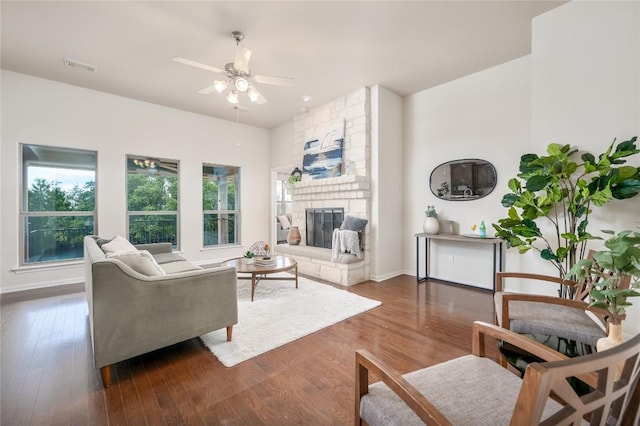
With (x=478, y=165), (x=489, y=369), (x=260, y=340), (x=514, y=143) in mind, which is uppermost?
(x=514, y=143)

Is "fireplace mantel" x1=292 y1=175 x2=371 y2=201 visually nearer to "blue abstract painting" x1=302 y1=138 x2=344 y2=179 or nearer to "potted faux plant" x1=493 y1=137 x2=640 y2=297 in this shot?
"blue abstract painting" x1=302 y1=138 x2=344 y2=179

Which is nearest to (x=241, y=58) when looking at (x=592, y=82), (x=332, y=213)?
(x=332, y=213)

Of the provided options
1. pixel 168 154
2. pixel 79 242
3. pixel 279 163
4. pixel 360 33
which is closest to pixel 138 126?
pixel 168 154

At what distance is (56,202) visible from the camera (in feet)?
13.8

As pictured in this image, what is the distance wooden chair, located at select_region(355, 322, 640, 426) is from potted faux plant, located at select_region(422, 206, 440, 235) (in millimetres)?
2902

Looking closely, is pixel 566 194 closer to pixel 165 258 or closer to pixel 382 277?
pixel 382 277

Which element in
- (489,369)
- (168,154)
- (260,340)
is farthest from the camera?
(168,154)

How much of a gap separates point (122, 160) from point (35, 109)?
3.93 ft

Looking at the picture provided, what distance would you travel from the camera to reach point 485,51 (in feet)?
11.0

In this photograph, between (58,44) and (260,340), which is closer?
(260,340)

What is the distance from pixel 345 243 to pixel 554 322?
2.65 metres

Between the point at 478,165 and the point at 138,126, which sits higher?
the point at 138,126

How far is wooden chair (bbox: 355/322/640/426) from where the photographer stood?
641mm

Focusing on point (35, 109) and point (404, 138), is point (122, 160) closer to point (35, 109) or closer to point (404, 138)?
point (35, 109)
